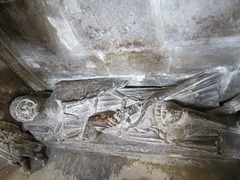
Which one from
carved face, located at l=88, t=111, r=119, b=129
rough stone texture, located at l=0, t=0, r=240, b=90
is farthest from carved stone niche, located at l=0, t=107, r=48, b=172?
carved face, located at l=88, t=111, r=119, b=129

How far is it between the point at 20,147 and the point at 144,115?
1.67 metres

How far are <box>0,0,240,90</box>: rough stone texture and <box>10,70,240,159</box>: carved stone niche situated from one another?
153 millimetres

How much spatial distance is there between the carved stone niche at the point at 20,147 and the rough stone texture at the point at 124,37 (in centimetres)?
82

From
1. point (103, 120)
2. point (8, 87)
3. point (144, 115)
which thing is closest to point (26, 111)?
point (8, 87)

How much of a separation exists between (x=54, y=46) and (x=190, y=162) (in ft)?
6.42

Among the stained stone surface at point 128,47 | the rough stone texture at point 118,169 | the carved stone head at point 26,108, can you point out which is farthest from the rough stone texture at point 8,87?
the rough stone texture at point 118,169

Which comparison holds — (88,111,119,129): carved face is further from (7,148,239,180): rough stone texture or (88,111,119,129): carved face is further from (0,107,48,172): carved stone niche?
(0,107,48,172): carved stone niche

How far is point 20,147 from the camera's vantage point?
7.55 ft

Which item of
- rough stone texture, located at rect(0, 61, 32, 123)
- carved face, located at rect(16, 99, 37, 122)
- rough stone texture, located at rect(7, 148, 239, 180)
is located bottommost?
rough stone texture, located at rect(7, 148, 239, 180)

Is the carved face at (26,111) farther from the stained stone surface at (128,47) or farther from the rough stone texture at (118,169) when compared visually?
the rough stone texture at (118,169)

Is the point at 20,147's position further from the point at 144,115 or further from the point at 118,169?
the point at 144,115

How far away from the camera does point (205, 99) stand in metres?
1.75

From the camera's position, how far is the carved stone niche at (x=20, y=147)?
2121mm

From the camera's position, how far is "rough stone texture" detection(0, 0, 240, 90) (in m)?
1.28
